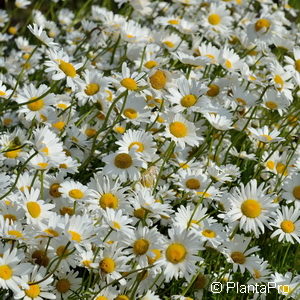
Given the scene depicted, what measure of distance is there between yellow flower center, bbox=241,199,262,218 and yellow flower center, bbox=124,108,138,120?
26.2 inches

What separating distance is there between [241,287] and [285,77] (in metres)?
1.15

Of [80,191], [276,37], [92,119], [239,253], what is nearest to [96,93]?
[92,119]

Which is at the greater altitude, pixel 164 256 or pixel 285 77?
pixel 285 77

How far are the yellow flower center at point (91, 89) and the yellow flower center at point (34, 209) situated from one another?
29.1 inches

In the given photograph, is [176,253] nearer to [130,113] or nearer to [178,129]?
[178,129]

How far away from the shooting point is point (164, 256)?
2301mm

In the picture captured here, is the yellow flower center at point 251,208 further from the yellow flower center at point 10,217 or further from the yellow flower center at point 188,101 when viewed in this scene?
the yellow flower center at point 10,217

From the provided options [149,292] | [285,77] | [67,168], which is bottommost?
[149,292]

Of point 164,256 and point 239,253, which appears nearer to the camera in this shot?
point 164,256

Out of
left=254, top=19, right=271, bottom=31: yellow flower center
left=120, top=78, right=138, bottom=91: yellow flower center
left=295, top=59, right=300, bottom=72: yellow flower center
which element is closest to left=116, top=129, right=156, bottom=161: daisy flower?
left=120, top=78, right=138, bottom=91: yellow flower center

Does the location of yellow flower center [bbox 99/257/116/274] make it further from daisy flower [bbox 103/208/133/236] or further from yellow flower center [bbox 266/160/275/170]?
yellow flower center [bbox 266/160/275/170]

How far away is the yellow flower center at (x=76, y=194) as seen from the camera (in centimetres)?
259

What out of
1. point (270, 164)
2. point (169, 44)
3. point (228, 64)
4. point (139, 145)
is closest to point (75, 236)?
point (139, 145)

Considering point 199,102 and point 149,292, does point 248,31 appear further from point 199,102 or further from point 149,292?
point 149,292
